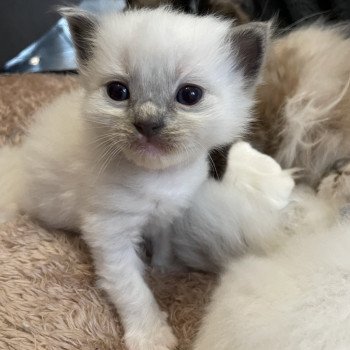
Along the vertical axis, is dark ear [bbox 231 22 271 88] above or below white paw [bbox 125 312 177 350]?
above

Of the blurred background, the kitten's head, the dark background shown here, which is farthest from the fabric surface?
the dark background

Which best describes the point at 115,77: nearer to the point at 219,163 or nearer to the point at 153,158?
the point at 153,158

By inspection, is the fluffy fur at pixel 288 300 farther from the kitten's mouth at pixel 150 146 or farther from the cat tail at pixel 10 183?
the cat tail at pixel 10 183

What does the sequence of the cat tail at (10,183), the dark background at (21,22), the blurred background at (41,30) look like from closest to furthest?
the cat tail at (10,183)
the blurred background at (41,30)
the dark background at (21,22)

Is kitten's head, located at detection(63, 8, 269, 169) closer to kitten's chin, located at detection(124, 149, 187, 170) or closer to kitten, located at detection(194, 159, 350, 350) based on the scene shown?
kitten's chin, located at detection(124, 149, 187, 170)

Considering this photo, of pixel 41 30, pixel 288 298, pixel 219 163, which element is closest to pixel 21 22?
pixel 41 30

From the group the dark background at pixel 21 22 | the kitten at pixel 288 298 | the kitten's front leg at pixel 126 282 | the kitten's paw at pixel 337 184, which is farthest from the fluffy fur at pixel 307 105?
the dark background at pixel 21 22
